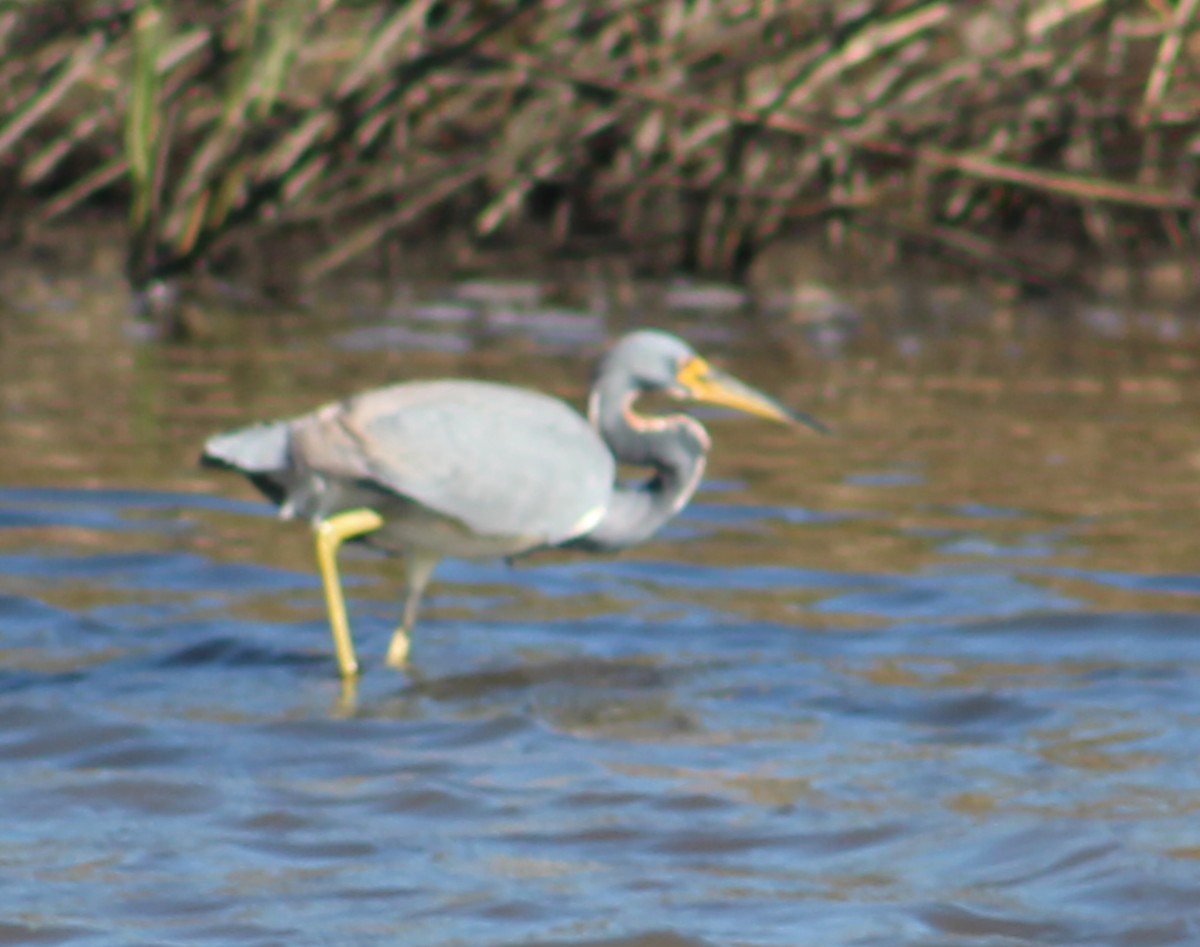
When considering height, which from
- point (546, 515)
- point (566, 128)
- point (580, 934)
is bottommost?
point (580, 934)

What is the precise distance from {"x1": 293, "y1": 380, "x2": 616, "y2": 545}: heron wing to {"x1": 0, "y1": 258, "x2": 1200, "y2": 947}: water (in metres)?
0.37

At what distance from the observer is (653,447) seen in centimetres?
586

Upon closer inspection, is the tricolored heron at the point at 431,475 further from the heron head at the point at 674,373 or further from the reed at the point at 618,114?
the reed at the point at 618,114

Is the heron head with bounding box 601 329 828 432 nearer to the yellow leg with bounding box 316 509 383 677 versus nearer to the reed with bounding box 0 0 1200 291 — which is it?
the yellow leg with bounding box 316 509 383 677

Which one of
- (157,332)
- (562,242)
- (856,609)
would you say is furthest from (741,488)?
(562,242)

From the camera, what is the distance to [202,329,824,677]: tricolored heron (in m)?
5.32

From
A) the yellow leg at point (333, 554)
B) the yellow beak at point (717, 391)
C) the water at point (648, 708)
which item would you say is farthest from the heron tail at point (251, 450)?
the yellow beak at point (717, 391)

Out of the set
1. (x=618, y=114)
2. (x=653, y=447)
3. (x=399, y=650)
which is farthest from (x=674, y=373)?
(x=618, y=114)

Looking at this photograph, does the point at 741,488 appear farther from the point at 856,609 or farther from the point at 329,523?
the point at 329,523

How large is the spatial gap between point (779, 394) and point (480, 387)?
171 inches

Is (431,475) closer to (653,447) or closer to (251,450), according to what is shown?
(251,450)

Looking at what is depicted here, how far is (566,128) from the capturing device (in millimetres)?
12539

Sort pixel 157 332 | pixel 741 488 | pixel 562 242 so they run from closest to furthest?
pixel 741 488 < pixel 157 332 < pixel 562 242

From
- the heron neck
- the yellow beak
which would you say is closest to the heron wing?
the heron neck
